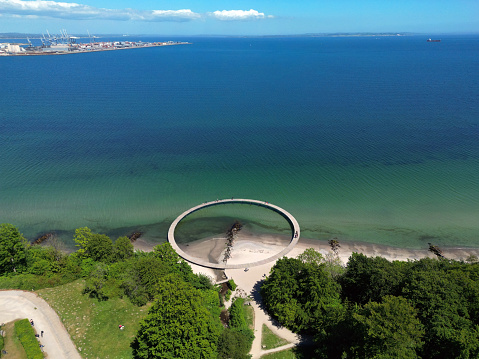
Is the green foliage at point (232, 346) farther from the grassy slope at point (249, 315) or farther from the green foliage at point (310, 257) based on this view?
the green foliage at point (310, 257)

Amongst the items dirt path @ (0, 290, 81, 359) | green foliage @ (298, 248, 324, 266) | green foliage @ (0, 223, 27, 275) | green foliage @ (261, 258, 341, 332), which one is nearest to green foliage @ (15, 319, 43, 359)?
dirt path @ (0, 290, 81, 359)

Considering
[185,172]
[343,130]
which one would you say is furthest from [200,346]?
[343,130]

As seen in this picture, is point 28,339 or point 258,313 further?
point 258,313

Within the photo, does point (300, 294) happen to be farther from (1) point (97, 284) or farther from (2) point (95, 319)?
(1) point (97, 284)

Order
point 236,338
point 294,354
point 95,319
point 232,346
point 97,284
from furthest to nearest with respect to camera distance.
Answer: point 97,284 → point 95,319 → point 294,354 → point 236,338 → point 232,346

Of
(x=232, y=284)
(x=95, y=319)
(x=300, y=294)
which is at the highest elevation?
(x=300, y=294)

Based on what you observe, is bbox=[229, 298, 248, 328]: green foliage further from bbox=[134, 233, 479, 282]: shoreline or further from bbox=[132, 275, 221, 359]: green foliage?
bbox=[134, 233, 479, 282]: shoreline

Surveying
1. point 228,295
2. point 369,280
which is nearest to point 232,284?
point 228,295
